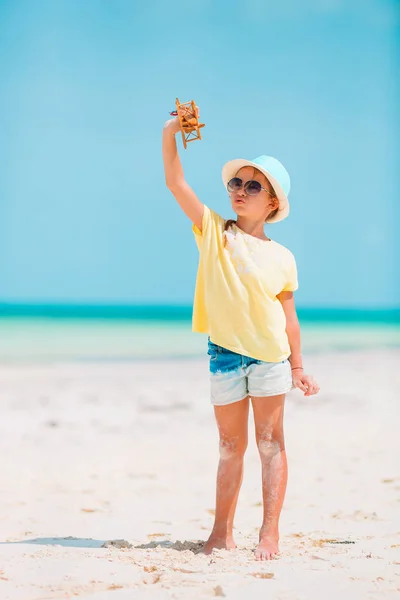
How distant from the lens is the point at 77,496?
16.1 ft

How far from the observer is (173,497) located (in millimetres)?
4953

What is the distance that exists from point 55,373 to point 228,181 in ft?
29.4

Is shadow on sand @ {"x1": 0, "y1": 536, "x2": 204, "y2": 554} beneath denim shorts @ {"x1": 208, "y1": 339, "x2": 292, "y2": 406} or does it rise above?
beneath

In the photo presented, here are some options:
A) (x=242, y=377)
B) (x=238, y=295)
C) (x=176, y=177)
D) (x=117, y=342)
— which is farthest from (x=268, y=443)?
(x=117, y=342)

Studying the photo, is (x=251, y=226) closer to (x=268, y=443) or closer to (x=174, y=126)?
(x=174, y=126)

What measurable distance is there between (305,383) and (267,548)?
75 centimetres

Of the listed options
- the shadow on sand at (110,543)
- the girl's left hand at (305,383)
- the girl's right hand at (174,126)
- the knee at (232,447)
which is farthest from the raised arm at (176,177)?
the shadow on sand at (110,543)

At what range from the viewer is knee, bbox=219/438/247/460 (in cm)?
355

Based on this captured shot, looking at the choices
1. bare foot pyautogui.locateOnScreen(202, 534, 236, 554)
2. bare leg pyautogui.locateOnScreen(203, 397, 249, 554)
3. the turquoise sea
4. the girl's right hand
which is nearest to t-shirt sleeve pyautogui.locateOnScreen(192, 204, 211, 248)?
the girl's right hand

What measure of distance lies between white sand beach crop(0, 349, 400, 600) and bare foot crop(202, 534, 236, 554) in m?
0.07

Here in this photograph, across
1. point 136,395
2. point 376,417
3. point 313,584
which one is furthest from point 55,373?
point 313,584

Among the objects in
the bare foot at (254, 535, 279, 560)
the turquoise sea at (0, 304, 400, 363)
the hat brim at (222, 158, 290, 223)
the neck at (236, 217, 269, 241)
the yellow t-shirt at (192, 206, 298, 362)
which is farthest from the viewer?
the turquoise sea at (0, 304, 400, 363)

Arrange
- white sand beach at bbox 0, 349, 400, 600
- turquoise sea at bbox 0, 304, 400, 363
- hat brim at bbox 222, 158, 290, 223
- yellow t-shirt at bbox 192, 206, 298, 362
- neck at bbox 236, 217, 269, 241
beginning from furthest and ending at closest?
turquoise sea at bbox 0, 304, 400, 363 < neck at bbox 236, 217, 269, 241 < hat brim at bbox 222, 158, 290, 223 < yellow t-shirt at bbox 192, 206, 298, 362 < white sand beach at bbox 0, 349, 400, 600

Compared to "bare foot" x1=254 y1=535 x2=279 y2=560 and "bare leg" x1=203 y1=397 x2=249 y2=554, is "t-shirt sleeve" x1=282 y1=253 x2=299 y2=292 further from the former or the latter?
"bare foot" x1=254 y1=535 x2=279 y2=560
